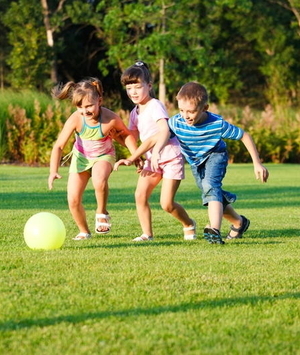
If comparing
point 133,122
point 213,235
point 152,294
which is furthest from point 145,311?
point 133,122

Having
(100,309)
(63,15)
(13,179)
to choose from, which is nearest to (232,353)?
A: (100,309)

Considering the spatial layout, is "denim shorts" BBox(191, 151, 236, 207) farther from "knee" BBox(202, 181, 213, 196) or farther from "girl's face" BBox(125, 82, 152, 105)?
"girl's face" BBox(125, 82, 152, 105)

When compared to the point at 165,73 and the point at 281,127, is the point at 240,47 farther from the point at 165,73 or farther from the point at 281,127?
the point at 281,127

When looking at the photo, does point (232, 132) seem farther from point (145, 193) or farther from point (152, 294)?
point (152, 294)

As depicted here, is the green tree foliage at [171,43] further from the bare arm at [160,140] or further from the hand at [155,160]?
the hand at [155,160]

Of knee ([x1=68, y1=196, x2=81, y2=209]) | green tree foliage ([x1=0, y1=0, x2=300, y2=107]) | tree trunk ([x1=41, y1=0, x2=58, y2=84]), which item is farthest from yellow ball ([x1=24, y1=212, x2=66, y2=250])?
tree trunk ([x1=41, y1=0, x2=58, y2=84])

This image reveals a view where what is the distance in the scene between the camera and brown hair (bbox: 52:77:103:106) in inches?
320

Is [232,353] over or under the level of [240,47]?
under

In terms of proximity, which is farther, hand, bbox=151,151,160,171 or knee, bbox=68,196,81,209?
knee, bbox=68,196,81,209

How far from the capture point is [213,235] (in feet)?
26.0

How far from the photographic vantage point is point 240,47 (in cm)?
5550

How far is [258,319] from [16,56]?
4114 centimetres

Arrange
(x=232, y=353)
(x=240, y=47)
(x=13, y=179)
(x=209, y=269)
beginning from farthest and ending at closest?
(x=240, y=47) < (x=13, y=179) < (x=209, y=269) < (x=232, y=353)

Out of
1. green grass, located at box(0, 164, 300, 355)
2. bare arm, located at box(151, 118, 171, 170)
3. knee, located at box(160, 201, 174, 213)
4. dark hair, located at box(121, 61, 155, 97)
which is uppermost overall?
dark hair, located at box(121, 61, 155, 97)
